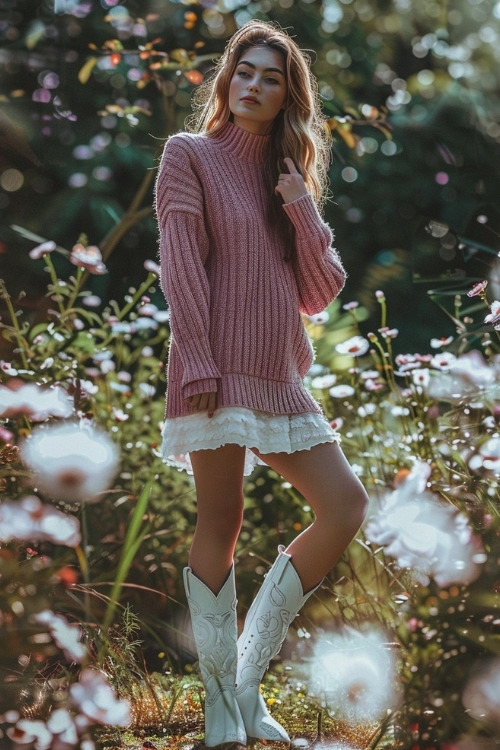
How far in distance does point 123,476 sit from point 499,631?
1.37 m

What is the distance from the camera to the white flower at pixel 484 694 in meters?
1.70

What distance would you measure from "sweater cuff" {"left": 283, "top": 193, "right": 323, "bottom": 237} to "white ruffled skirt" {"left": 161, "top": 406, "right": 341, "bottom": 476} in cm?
37

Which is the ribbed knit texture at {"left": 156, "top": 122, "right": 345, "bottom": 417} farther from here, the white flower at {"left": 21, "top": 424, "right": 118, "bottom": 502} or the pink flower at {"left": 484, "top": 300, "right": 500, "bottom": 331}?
the white flower at {"left": 21, "top": 424, "right": 118, "bottom": 502}

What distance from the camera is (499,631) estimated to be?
180 centimetres

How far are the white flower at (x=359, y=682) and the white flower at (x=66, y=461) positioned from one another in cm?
73

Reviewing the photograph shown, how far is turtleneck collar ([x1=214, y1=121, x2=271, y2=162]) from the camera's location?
1.99 metres

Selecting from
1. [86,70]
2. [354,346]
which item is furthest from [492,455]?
[86,70]

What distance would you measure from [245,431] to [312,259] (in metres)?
0.41

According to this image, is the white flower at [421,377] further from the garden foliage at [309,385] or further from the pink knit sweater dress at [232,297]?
the pink knit sweater dress at [232,297]

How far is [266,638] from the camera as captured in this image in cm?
190

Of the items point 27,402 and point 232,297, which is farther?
point 27,402

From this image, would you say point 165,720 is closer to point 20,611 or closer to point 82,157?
point 20,611

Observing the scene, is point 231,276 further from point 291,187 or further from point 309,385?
point 309,385

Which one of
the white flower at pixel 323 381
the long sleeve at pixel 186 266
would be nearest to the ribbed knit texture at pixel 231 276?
the long sleeve at pixel 186 266
